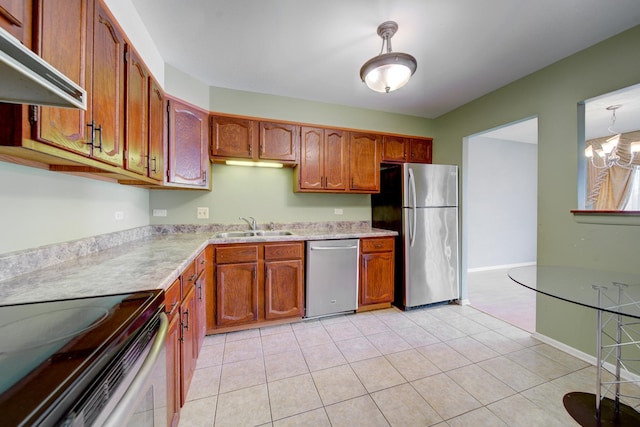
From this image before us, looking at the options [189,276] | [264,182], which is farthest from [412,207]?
[189,276]

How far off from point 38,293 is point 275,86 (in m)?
2.46

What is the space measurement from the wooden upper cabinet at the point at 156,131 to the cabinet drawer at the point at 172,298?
1011 millimetres

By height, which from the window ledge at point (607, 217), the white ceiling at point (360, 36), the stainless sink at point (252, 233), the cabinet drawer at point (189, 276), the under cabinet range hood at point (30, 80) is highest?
the white ceiling at point (360, 36)

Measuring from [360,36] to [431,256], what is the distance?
2.35 m

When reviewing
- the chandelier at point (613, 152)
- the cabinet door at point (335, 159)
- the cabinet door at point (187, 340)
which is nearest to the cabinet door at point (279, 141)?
the cabinet door at point (335, 159)

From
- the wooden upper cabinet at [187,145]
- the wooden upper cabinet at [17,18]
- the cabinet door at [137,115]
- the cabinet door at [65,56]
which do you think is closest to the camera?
the wooden upper cabinet at [17,18]

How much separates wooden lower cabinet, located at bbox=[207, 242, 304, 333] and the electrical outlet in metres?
0.68

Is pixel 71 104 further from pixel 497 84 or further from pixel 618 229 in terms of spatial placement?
pixel 497 84

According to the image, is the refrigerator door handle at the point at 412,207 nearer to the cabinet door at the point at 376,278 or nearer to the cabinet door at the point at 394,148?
the cabinet door at the point at 376,278

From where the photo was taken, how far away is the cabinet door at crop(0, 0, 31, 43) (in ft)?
2.27

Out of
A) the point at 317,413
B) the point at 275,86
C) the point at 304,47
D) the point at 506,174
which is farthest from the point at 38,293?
the point at 506,174

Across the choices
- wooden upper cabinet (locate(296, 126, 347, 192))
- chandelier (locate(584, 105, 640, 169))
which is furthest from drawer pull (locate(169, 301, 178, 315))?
chandelier (locate(584, 105, 640, 169))

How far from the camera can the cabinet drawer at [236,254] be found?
2225mm

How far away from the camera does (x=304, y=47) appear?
1.97 metres
